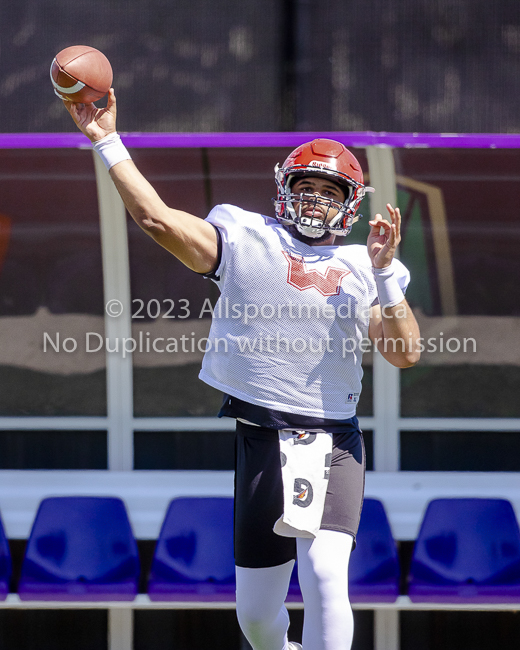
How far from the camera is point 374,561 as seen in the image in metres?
2.81

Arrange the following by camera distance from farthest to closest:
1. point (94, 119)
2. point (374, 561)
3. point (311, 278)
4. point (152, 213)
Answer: point (374, 561)
point (311, 278)
point (94, 119)
point (152, 213)

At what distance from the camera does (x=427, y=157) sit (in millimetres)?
3279

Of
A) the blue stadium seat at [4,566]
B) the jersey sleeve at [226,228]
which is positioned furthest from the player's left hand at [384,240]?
the blue stadium seat at [4,566]

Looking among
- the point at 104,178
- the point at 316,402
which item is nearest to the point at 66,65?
the point at 316,402

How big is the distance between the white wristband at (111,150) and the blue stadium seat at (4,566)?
72.9 inches

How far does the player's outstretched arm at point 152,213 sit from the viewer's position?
5.59 feet

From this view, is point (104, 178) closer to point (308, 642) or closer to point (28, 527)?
point (28, 527)

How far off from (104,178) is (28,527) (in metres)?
1.66

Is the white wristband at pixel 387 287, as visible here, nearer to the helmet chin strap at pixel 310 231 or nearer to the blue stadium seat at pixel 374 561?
the helmet chin strap at pixel 310 231

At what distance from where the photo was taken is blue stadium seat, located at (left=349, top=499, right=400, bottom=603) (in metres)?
2.68

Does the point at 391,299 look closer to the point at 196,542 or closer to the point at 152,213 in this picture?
the point at 152,213

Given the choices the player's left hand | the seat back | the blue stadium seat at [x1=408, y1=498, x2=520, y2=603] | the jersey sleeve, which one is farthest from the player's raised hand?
the blue stadium seat at [x1=408, y1=498, x2=520, y2=603]

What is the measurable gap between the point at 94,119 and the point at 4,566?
1.95 m

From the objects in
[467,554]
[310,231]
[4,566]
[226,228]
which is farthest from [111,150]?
[467,554]
